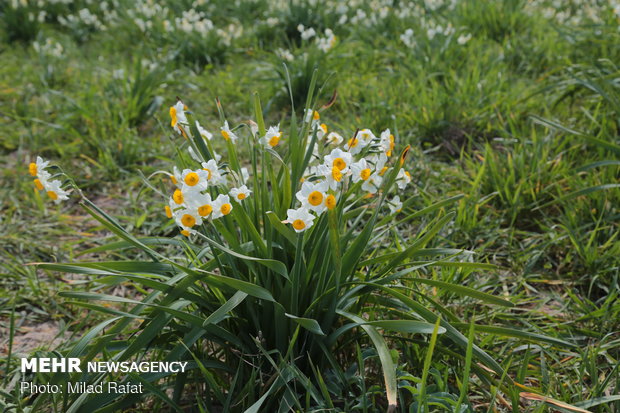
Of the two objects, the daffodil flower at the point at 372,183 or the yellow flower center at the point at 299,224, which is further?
the daffodil flower at the point at 372,183

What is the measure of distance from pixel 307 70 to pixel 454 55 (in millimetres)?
1074

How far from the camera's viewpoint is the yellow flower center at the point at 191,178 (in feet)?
4.35

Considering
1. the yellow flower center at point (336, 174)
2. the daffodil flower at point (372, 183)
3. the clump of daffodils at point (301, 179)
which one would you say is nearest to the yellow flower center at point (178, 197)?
the clump of daffodils at point (301, 179)

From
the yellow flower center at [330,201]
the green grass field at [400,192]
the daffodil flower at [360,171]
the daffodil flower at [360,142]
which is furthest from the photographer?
the daffodil flower at [360,142]

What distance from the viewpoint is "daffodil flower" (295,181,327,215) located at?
53.0 inches

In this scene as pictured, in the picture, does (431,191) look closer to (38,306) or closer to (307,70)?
(307,70)

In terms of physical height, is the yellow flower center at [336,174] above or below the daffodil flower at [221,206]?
above

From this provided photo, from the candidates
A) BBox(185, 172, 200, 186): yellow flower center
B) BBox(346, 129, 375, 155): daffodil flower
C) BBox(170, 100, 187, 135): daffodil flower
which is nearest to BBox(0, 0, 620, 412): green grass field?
BBox(170, 100, 187, 135): daffodil flower

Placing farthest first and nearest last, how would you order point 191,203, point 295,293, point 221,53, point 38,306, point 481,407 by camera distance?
point 221,53 → point 38,306 → point 481,407 → point 295,293 → point 191,203

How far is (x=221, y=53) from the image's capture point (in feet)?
15.3

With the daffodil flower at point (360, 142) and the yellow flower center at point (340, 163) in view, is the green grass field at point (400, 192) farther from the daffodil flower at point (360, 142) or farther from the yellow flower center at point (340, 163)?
the yellow flower center at point (340, 163)

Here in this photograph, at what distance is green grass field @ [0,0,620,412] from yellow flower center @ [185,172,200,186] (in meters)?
0.40

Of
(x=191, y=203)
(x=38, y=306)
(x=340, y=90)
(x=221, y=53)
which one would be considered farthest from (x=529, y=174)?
(x=221, y=53)

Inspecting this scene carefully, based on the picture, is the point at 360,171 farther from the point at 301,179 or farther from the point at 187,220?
the point at 187,220
